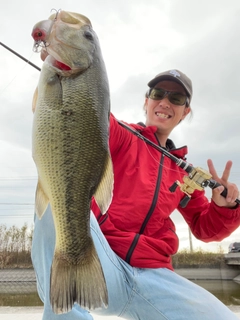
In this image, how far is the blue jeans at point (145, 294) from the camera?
2180 millimetres

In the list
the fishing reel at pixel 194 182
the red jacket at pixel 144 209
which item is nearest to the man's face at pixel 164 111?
the red jacket at pixel 144 209

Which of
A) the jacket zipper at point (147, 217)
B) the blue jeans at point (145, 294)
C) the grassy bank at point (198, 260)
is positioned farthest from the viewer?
the grassy bank at point (198, 260)

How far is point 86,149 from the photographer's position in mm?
1578

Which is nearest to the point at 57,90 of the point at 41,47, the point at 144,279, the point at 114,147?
the point at 41,47

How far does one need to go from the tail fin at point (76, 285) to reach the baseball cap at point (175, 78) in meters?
2.04

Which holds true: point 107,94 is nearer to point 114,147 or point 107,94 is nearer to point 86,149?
point 86,149

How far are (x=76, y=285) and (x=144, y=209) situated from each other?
1040 millimetres

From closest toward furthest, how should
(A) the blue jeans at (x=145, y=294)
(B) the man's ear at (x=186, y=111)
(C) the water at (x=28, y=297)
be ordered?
(A) the blue jeans at (x=145, y=294) < (B) the man's ear at (x=186, y=111) < (C) the water at (x=28, y=297)

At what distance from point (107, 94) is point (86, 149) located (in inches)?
12.3

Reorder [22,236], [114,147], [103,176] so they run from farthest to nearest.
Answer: [22,236] → [114,147] → [103,176]

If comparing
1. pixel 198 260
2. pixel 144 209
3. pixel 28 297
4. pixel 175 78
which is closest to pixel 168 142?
pixel 175 78

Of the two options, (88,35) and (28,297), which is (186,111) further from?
(28,297)

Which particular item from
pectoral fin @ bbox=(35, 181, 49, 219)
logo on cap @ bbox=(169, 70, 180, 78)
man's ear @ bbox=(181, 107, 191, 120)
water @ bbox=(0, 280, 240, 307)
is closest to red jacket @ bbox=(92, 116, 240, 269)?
man's ear @ bbox=(181, 107, 191, 120)

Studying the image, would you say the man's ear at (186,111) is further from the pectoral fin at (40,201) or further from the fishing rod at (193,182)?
the pectoral fin at (40,201)
